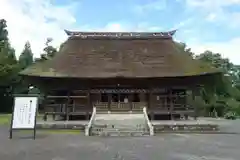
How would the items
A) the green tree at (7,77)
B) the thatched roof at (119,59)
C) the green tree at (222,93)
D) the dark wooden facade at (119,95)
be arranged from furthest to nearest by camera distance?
the green tree at (222,93)
the green tree at (7,77)
the dark wooden facade at (119,95)
the thatched roof at (119,59)

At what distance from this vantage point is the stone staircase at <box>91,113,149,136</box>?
16.9 m

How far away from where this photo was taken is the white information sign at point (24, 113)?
14.4 m

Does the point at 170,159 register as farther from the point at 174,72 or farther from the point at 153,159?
the point at 174,72

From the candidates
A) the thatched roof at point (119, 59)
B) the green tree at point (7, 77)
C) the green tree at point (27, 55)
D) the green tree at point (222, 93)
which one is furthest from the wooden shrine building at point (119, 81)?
the green tree at point (27, 55)

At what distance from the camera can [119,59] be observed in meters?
25.5

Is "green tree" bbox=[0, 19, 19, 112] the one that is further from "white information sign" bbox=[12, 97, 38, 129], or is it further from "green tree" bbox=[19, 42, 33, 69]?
"white information sign" bbox=[12, 97, 38, 129]

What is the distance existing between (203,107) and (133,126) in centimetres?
2019

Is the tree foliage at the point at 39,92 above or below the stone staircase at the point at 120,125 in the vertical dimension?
above

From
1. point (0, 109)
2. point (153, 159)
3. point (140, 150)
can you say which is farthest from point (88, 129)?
point (0, 109)

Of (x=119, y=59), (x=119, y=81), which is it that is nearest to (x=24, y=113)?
(x=119, y=81)

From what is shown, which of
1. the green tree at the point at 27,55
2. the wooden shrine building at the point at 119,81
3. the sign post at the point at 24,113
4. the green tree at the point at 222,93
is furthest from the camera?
the green tree at the point at 27,55

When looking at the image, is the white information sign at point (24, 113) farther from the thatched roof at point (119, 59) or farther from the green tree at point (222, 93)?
the green tree at point (222, 93)

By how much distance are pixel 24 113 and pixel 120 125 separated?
5.87 meters

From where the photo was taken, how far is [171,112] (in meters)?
23.4
